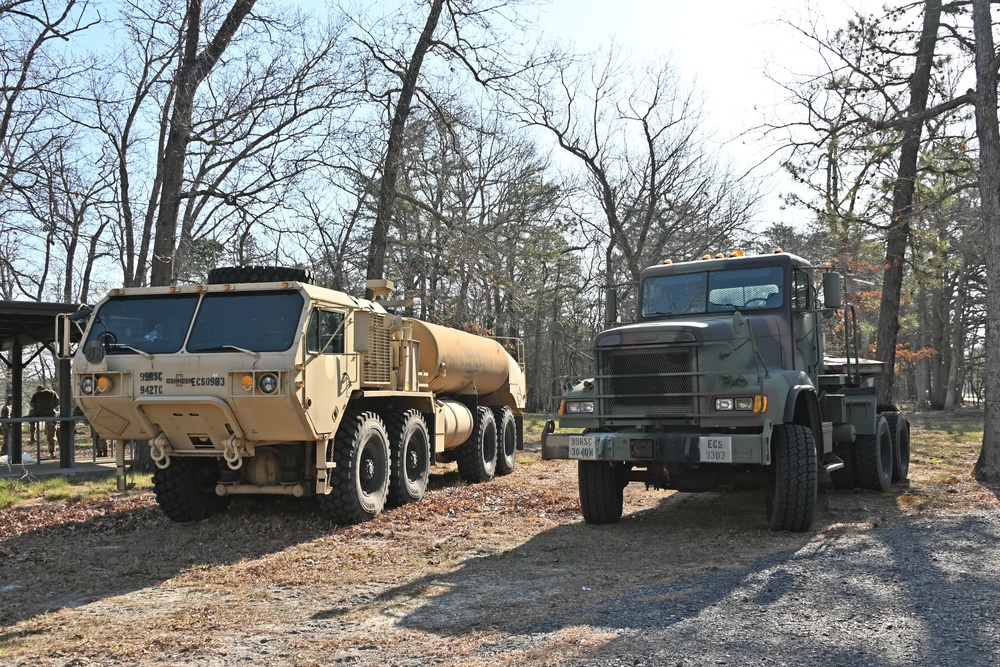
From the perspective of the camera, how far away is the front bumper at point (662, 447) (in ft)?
27.3

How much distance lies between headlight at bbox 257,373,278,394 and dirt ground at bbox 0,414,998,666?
5.19 feet

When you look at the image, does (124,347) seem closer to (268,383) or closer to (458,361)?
(268,383)

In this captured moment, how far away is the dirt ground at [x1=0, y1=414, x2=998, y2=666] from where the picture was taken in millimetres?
5691

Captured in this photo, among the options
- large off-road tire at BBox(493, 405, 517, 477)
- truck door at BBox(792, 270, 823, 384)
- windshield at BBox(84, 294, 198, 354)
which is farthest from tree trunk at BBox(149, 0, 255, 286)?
truck door at BBox(792, 270, 823, 384)

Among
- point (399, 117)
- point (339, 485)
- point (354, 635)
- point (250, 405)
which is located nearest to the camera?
point (354, 635)

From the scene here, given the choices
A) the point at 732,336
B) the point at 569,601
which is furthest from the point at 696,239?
the point at 569,601

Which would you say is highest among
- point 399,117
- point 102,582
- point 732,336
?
point 399,117

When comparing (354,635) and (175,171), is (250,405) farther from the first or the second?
(175,171)

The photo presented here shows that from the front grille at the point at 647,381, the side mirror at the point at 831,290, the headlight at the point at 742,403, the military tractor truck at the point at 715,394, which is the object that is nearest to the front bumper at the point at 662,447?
the military tractor truck at the point at 715,394

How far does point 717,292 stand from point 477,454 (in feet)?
18.1

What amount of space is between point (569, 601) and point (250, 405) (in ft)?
13.1

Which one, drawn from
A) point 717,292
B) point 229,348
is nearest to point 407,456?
point 229,348

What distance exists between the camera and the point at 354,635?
5914 millimetres

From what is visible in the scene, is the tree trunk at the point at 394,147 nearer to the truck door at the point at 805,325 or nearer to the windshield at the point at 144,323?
the windshield at the point at 144,323
